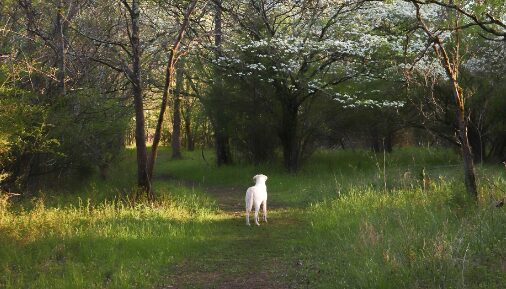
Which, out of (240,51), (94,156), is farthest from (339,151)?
(94,156)

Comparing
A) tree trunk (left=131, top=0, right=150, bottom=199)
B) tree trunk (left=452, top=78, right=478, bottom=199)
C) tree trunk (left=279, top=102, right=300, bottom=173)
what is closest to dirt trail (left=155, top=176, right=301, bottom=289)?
tree trunk (left=131, top=0, right=150, bottom=199)

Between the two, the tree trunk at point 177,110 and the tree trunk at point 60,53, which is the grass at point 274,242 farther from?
the tree trunk at point 177,110

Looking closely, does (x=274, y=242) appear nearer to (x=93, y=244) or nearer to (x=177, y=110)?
(x=93, y=244)

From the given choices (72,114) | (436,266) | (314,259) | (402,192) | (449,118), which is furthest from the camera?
(449,118)

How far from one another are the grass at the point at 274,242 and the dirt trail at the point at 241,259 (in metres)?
0.02

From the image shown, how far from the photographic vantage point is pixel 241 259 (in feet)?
25.8

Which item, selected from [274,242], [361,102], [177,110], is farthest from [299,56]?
[177,110]

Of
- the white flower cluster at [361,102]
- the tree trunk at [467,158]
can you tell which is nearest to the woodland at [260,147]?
the tree trunk at [467,158]

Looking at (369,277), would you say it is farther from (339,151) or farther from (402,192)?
(339,151)

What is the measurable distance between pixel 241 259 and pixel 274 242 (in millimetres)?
1207

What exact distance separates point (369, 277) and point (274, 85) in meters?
13.9

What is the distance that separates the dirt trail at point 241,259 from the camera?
21.9ft

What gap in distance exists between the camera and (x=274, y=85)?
1912 cm

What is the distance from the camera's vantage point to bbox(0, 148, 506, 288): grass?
19.1 ft
